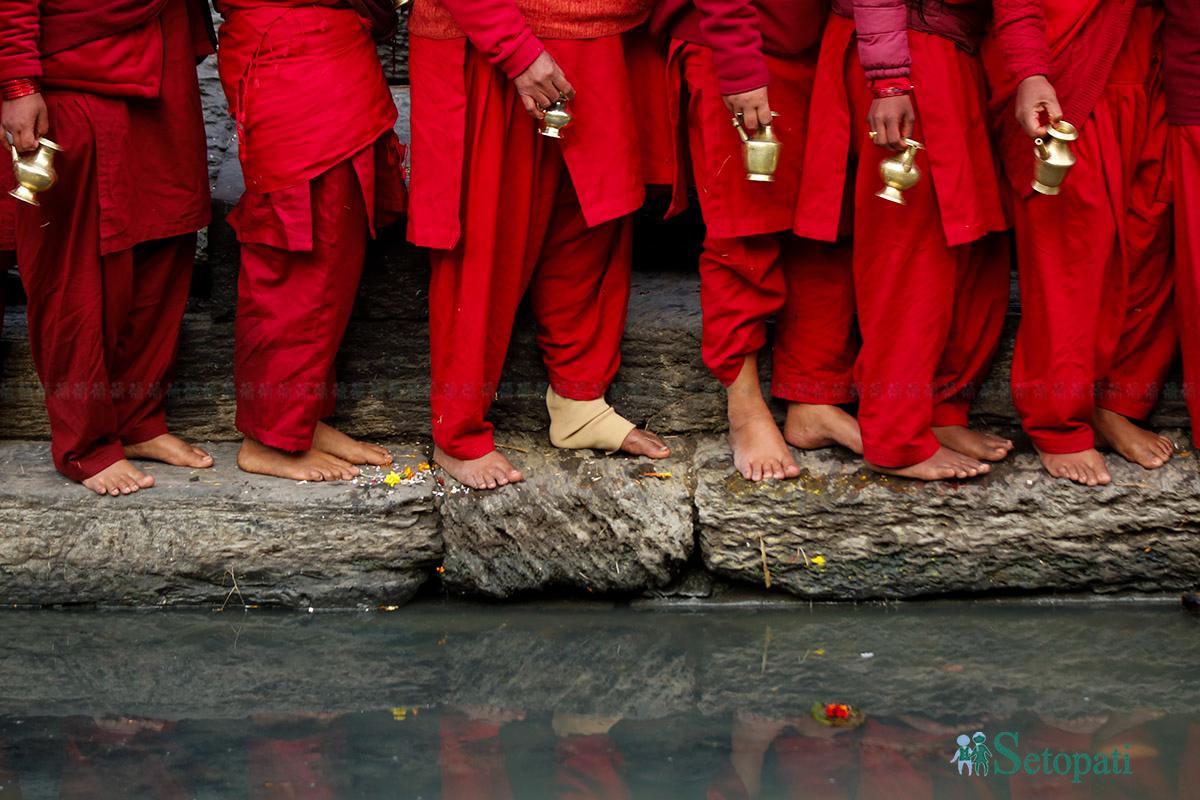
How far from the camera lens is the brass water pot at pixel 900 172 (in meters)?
3.26

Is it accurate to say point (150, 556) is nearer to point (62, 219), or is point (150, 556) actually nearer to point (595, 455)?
point (62, 219)

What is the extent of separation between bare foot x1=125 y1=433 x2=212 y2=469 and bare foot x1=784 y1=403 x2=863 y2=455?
59.5 inches

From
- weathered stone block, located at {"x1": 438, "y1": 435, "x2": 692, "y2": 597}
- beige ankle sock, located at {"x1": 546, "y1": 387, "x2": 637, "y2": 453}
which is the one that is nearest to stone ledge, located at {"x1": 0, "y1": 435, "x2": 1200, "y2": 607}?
weathered stone block, located at {"x1": 438, "y1": 435, "x2": 692, "y2": 597}

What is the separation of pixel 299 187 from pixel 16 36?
0.69 m

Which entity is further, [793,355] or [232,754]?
[793,355]

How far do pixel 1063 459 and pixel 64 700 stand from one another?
238 cm

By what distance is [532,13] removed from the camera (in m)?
3.48

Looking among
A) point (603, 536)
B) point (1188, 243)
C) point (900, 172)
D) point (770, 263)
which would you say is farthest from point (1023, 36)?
point (603, 536)

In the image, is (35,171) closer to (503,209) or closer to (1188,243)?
(503,209)

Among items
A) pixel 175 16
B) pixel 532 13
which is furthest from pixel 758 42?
pixel 175 16

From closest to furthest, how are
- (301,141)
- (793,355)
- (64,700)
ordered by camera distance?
(64,700), (301,141), (793,355)

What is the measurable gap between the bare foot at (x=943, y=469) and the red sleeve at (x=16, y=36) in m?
2.20

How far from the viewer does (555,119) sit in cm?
338

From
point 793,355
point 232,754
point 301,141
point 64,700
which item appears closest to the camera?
point 232,754
